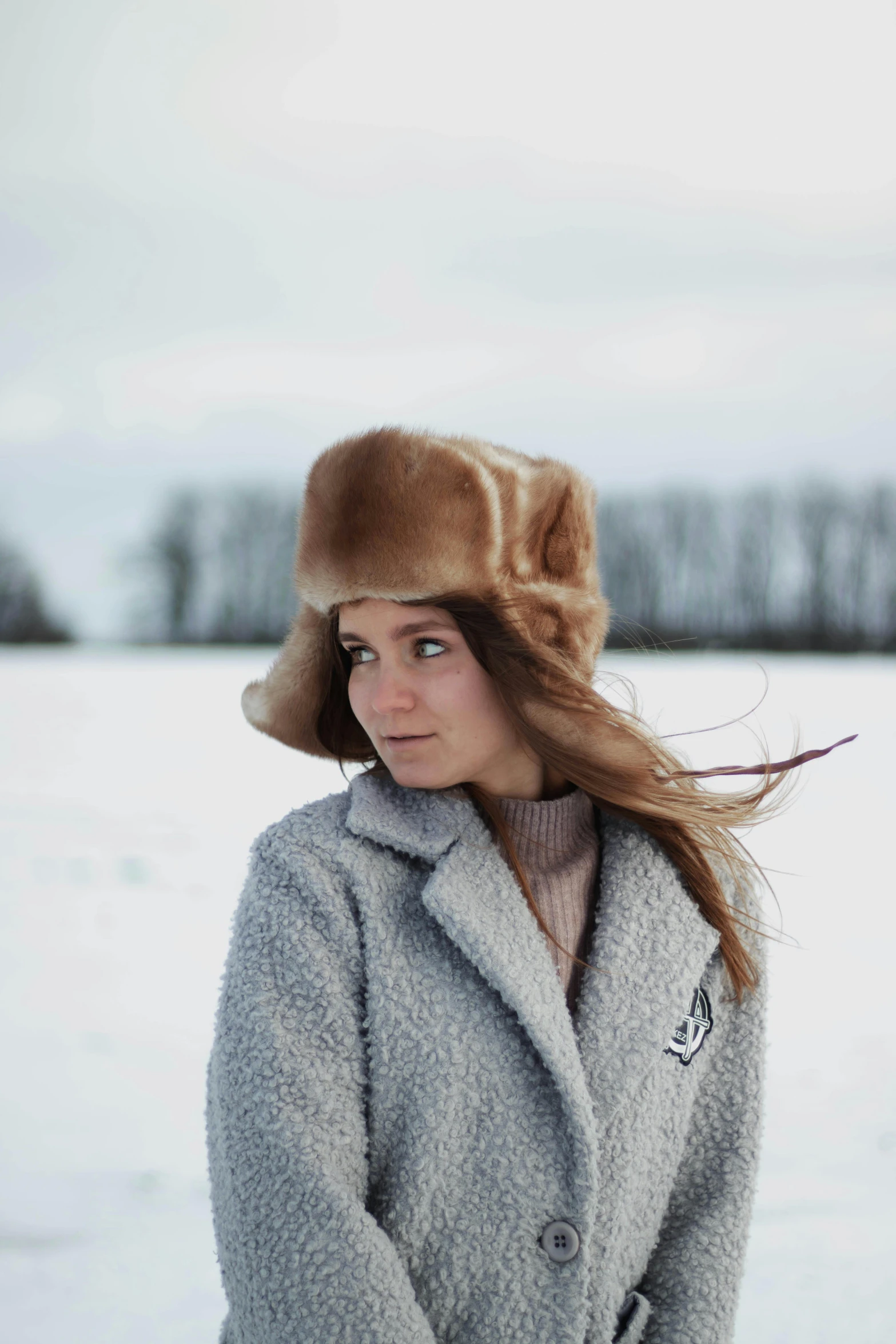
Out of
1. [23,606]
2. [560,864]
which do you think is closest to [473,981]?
[560,864]

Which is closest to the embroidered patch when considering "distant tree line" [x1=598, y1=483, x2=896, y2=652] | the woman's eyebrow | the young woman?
the young woman

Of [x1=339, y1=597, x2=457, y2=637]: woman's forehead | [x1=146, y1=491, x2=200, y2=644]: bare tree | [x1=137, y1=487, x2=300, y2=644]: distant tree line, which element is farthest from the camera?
[x1=146, y1=491, x2=200, y2=644]: bare tree

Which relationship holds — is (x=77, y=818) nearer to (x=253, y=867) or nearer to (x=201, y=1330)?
(x=201, y=1330)

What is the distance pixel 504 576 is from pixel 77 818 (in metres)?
2.35

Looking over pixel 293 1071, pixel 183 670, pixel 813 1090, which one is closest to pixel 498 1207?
pixel 293 1071

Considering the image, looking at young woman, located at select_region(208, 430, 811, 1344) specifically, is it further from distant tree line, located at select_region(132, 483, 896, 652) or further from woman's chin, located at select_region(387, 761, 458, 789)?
distant tree line, located at select_region(132, 483, 896, 652)

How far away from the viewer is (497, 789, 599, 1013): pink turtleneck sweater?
988mm

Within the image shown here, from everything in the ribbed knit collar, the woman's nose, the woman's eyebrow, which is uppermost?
the woman's eyebrow

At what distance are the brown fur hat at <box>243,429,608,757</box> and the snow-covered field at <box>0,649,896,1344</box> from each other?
159mm

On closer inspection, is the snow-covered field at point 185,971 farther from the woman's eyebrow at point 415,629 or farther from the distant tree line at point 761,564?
the woman's eyebrow at point 415,629

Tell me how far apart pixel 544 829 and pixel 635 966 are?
16 centimetres

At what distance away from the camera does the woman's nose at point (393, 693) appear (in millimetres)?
894

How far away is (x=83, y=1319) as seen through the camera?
1.52 metres

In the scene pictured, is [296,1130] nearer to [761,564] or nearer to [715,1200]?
[715,1200]
